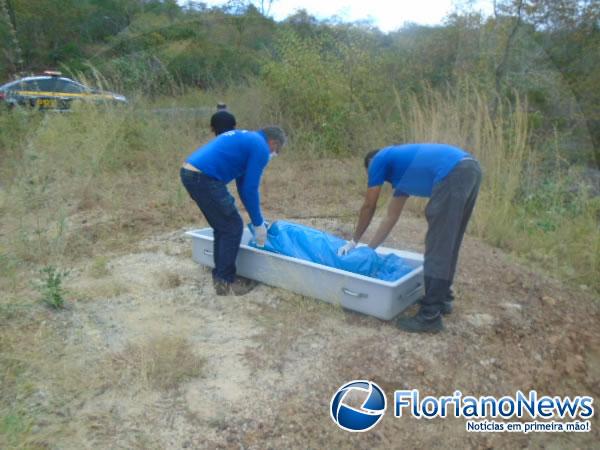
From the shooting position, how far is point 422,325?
303 cm

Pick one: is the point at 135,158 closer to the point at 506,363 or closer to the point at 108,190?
the point at 108,190

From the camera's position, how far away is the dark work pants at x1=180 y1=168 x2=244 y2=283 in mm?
3465

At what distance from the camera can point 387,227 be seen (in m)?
3.46

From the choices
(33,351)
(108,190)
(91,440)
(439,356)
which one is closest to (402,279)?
(439,356)

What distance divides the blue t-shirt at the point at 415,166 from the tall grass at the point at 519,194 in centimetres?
193

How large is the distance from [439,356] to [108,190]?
184 inches

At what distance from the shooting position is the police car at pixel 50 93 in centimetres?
746

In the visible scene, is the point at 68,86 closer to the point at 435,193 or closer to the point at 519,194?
Result: the point at 519,194

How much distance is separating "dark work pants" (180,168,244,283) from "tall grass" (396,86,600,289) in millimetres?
2588

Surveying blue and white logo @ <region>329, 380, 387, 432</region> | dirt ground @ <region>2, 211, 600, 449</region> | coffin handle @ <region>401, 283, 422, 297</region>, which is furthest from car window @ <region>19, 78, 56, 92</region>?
blue and white logo @ <region>329, 380, 387, 432</region>

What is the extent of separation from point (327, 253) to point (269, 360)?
103cm

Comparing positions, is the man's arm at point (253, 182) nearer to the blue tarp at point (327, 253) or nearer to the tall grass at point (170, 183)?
the blue tarp at point (327, 253)

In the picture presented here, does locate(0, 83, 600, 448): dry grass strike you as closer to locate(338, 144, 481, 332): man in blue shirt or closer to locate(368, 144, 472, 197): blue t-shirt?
locate(338, 144, 481, 332): man in blue shirt

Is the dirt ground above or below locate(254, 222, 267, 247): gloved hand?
below
